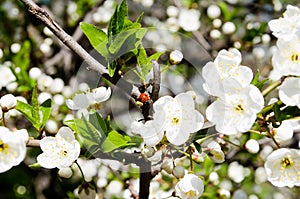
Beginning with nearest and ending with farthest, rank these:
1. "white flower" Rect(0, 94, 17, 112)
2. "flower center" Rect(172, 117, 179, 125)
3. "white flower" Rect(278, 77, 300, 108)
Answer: "white flower" Rect(278, 77, 300, 108) < "flower center" Rect(172, 117, 179, 125) < "white flower" Rect(0, 94, 17, 112)

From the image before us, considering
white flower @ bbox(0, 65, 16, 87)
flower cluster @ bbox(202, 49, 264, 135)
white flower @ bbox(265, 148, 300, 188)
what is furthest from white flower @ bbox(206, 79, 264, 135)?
white flower @ bbox(0, 65, 16, 87)

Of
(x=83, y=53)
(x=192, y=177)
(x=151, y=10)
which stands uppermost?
(x=83, y=53)

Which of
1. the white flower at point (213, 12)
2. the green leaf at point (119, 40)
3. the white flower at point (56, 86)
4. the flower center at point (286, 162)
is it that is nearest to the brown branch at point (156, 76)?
the green leaf at point (119, 40)

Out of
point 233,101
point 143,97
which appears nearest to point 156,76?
point 143,97

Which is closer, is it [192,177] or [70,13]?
[192,177]

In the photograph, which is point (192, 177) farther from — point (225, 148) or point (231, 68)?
point (225, 148)

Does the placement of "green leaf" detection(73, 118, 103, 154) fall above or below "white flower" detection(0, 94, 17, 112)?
below

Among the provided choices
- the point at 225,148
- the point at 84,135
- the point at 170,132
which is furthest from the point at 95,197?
the point at 225,148

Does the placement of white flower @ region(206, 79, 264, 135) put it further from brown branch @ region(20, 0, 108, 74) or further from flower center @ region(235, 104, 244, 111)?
brown branch @ region(20, 0, 108, 74)
